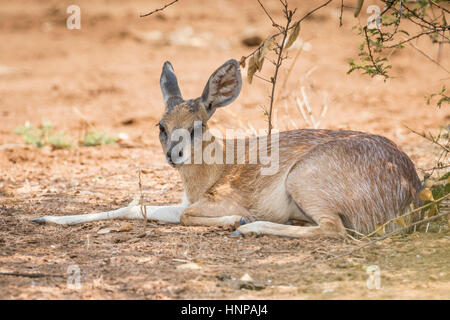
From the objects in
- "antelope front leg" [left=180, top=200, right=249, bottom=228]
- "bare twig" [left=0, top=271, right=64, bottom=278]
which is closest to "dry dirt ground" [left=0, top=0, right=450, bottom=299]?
"bare twig" [left=0, top=271, right=64, bottom=278]

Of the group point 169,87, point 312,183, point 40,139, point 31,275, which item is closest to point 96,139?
point 40,139

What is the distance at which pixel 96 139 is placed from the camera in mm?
9883

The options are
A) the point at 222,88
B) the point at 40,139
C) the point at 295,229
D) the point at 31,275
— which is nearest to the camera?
the point at 31,275

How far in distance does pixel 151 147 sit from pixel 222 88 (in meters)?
3.95

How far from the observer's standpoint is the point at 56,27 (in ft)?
64.8

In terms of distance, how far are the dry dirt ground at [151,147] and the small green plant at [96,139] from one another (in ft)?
0.60

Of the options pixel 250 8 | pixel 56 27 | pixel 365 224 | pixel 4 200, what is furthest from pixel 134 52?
pixel 365 224

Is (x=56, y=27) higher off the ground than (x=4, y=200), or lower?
higher

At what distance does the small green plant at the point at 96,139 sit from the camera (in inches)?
389

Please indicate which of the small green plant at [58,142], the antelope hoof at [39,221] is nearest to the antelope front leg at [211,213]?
the antelope hoof at [39,221]

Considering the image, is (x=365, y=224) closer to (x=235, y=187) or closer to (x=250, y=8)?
(x=235, y=187)

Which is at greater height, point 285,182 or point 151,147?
point 151,147

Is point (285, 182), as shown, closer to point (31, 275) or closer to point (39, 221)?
point (39, 221)
